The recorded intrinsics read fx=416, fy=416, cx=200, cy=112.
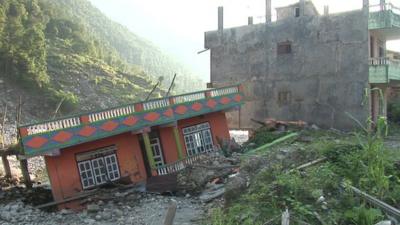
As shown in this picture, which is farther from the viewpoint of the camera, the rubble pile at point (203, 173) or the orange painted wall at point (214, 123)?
the orange painted wall at point (214, 123)

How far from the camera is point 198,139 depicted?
65.9 ft

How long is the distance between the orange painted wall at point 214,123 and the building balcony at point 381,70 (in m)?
7.46

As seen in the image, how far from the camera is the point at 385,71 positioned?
19.8 metres

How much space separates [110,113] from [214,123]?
6229 mm

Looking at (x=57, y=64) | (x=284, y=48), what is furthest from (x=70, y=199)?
(x=57, y=64)

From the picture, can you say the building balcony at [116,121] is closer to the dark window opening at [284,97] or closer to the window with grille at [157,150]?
the window with grille at [157,150]

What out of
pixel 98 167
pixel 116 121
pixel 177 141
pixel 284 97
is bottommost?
pixel 98 167

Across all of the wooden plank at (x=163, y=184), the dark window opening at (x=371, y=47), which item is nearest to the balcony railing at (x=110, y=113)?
the wooden plank at (x=163, y=184)

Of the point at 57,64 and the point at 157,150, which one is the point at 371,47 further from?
the point at 57,64

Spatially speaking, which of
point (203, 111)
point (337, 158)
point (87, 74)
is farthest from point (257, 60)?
A: point (87, 74)

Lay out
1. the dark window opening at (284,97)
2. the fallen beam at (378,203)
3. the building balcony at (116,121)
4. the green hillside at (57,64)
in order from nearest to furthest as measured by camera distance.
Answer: the fallen beam at (378,203) < the building balcony at (116,121) < the dark window opening at (284,97) < the green hillside at (57,64)

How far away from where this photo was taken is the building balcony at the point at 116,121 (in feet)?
47.2

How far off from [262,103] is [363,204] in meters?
16.4

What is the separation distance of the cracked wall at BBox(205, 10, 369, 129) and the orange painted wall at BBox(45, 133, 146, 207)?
30.5ft
